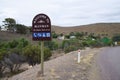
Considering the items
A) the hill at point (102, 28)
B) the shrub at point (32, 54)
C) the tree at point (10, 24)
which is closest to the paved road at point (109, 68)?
the shrub at point (32, 54)

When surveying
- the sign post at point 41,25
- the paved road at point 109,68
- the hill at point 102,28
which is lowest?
the hill at point 102,28

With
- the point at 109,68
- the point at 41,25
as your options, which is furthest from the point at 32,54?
the point at 41,25

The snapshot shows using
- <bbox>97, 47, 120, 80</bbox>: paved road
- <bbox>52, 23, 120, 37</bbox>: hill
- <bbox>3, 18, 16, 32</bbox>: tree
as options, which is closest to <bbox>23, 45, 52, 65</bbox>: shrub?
<bbox>97, 47, 120, 80</bbox>: paved road

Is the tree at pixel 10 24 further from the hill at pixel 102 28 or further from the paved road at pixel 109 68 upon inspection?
the paved road at pixel 109 68

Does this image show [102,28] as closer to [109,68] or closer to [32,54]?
[32,54]

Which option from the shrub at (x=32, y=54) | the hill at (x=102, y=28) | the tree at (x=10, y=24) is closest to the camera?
the shrub at (x=32, y=54)

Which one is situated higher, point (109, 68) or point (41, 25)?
point (41, 25)

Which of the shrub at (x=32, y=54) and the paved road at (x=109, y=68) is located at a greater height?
the paved road at (x=109, y=68)

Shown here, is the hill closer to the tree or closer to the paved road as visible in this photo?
the tree

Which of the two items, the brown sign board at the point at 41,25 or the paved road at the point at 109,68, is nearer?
the brown sign board at the point at 41,25

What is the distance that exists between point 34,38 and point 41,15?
1203mm

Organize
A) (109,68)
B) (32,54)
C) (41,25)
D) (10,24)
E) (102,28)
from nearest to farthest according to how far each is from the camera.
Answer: (41,25) → (109,68) → (32,54) → (10,24) → (102,28)

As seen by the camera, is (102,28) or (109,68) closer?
(109,68)

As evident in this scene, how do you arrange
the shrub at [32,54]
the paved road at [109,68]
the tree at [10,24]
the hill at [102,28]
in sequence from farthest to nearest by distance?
the hill at [102,28] → the tree at [10,24] → the shrub at [32,54] → the paved road at [109,68]
